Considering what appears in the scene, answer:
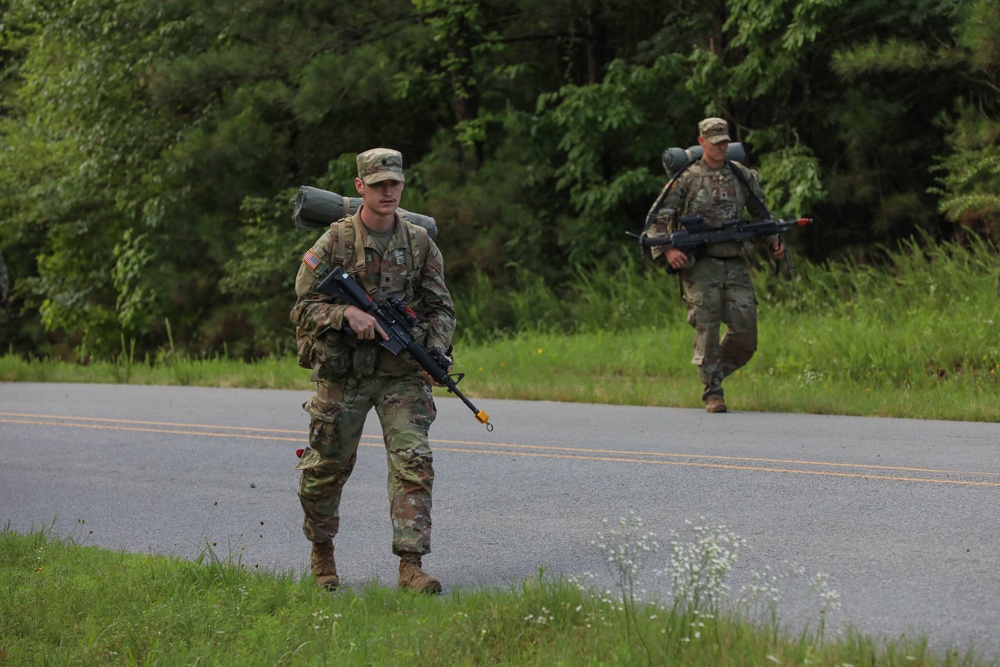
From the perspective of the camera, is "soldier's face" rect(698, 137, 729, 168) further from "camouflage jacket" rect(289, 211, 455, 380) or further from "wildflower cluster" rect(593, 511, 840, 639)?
"wildflower cluster" rect(593, 511, 840, 639)

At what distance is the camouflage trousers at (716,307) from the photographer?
36.1 ft

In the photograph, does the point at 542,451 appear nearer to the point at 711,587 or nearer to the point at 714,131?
the point at 714,131

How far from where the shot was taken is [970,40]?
15031mm

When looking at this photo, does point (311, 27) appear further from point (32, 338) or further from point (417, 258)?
point (417, 258)

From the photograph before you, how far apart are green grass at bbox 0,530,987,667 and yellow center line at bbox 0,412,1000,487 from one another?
9.72ft

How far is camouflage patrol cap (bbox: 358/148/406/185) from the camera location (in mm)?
5770

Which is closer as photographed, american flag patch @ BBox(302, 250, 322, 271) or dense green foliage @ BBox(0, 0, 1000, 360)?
american flag patch @ BBox(302, 250, 322, 271)

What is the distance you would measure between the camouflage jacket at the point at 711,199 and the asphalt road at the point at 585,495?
1437 millimetres

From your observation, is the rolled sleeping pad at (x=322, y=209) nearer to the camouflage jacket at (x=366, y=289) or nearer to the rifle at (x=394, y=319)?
the camouflage jacket at (x=366, y=289)

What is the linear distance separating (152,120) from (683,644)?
69.8 ft

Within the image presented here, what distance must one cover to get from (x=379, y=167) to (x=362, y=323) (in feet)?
2.16

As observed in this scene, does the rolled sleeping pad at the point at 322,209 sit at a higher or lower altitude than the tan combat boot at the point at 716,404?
higher

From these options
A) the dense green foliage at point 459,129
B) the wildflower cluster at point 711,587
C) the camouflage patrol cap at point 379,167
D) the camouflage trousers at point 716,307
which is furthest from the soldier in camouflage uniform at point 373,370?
the dense green foliage at point 459,129

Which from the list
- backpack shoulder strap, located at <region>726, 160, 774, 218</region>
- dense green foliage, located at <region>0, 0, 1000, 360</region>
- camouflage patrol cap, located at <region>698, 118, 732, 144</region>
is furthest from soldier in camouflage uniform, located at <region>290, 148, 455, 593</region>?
dense green foliage, located at <region>0, 0, 1000, 360</region>
